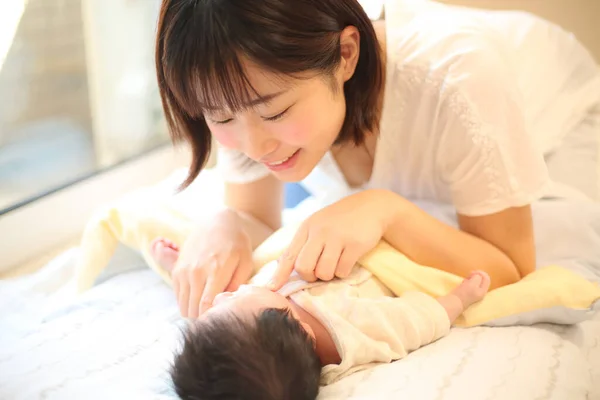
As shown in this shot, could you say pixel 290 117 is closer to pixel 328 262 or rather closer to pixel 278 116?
pixel 278 116

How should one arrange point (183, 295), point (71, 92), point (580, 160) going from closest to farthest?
point (183, 295)
point (580, 160)
point (71, 92)

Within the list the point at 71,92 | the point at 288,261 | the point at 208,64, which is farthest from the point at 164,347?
the point at 71,92

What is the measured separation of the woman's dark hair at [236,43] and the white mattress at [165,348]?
382 millimetres

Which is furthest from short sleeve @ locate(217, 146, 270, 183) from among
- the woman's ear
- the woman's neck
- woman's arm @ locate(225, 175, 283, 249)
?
the woman's neck

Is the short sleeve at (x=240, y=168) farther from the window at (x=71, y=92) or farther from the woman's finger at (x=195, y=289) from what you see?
the window at (x=71, y=92)

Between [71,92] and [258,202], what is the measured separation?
72 cm

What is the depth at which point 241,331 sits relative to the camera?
30.5 inches

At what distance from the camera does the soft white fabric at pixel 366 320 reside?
0.86 meters

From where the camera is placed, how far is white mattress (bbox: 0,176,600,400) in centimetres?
82

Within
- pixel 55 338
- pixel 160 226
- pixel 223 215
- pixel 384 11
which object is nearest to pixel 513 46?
pixel 384 11

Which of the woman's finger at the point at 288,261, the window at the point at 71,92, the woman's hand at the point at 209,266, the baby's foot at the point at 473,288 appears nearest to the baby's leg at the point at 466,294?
the baby's foot at the point at 473,288

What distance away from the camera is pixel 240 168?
1299mm

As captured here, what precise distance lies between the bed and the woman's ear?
1.32 ft

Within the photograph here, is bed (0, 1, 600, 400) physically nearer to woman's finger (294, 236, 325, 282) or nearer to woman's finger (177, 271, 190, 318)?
woman's finger (177, 271, 190, 318)
